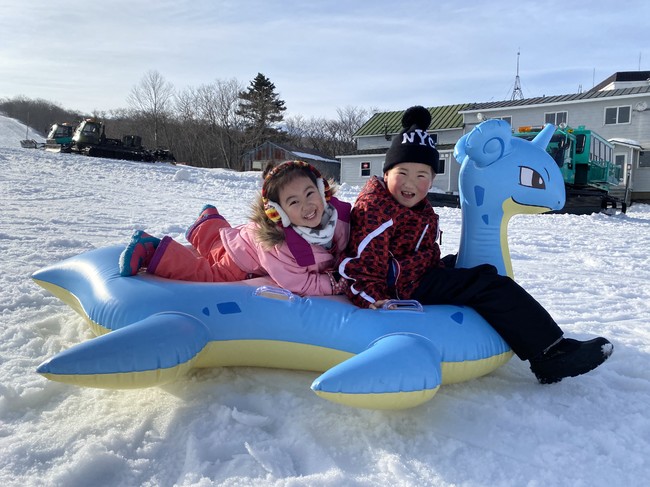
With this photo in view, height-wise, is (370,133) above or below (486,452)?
above

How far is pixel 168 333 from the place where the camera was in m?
2.11

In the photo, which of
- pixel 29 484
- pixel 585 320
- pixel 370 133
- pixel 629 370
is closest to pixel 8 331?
pixel 29 484

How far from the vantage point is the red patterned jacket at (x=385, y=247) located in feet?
8.20

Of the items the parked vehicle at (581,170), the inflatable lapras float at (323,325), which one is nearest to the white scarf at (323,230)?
the inflatable lapras float at (323,325)

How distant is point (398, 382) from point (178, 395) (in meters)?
1.07

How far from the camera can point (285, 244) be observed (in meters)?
2.57

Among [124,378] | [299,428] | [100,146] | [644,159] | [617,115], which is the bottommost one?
[299,428]

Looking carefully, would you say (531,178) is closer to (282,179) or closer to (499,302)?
(499,302)

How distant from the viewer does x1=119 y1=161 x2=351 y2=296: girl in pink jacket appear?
255cm

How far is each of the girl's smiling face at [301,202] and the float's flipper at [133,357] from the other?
744 millimetres

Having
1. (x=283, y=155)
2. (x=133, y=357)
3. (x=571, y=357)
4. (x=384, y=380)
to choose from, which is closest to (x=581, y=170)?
(x=571, y=357)

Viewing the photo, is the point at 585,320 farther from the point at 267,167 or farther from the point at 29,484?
the point at 29,484

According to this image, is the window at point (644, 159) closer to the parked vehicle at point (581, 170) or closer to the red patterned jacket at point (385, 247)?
the parked vehicle at point (581, 170)

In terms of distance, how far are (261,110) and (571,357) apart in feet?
127
